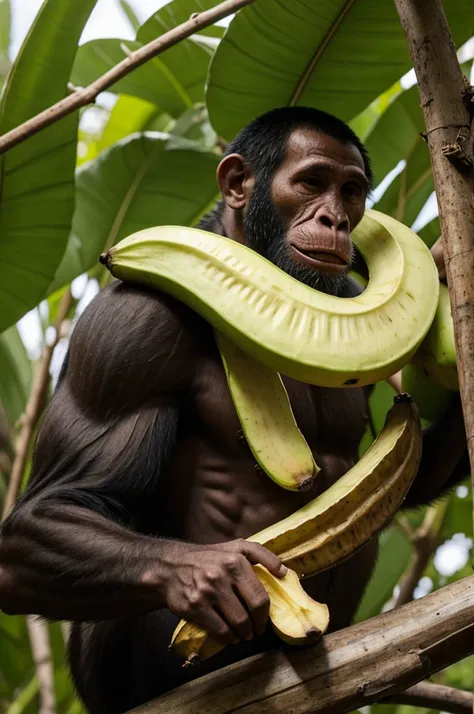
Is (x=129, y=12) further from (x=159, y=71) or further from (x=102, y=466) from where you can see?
(x=102, y=466)

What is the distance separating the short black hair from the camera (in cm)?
248

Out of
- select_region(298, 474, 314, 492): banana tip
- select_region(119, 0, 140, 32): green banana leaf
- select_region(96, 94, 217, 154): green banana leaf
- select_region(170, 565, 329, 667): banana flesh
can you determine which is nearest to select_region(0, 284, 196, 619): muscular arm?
select_region(170, 565, 329, 667): banana flesh

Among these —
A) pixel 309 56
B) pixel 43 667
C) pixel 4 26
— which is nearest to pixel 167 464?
Answer: pixel 309 56

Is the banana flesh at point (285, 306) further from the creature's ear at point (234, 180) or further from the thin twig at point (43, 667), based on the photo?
the thin twig at point (43, 667)

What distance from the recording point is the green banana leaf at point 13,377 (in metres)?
3.76

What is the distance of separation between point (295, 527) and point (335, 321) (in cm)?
38

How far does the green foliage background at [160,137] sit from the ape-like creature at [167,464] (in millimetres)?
363

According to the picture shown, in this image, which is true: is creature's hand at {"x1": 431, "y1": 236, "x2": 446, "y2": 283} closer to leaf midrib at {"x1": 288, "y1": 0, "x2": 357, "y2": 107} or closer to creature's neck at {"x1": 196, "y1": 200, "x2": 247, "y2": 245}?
creature's neck at {"x1": 196, "y1": 200, "x2": 247, "y2": 245}

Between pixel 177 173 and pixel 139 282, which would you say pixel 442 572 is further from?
pixel 139 282

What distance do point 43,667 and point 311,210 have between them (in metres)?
1.80

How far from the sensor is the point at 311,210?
2324 millimetres

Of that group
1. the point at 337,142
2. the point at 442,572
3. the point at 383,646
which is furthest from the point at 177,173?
the point at 442,572

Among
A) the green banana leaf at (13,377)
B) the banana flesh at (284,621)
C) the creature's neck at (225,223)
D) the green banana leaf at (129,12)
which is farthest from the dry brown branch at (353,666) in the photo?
the green banana leaf at (129,12)

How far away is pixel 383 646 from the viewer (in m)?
1.67
